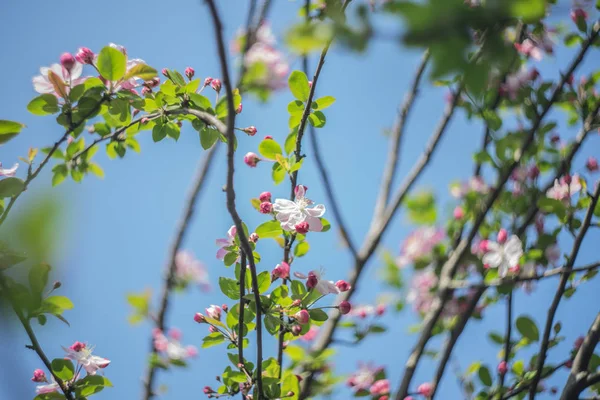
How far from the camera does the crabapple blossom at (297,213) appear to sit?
3.63ft

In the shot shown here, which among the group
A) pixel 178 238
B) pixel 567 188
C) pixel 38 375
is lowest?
pixel 38 375

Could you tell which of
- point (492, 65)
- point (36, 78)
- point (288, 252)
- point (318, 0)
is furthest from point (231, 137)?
point (318, 0)

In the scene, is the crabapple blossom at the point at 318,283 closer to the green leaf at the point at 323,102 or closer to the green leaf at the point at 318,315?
the green leaf at the point at 318,315

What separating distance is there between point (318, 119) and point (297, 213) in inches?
11.8

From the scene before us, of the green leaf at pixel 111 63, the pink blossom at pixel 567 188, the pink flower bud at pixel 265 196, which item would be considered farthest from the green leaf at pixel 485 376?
the green leaf at pixel 111 63

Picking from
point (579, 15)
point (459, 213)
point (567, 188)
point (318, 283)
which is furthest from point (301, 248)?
point (459, 213)

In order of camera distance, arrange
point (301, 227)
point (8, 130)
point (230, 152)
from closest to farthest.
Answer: point (230, 152)
point (8, 130)
point (301, 227)

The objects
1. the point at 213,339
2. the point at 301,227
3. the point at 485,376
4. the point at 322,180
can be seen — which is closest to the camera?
the point at 301,227

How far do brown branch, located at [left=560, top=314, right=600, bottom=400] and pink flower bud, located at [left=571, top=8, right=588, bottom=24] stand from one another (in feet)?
3.58

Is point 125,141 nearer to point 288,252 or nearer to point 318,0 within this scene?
point 288,252

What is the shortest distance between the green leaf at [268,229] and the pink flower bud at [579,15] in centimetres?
143

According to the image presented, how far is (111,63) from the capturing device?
1122 mm

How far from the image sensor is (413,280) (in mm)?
2998

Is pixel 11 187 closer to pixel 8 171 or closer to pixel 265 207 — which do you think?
pixel 8 171
